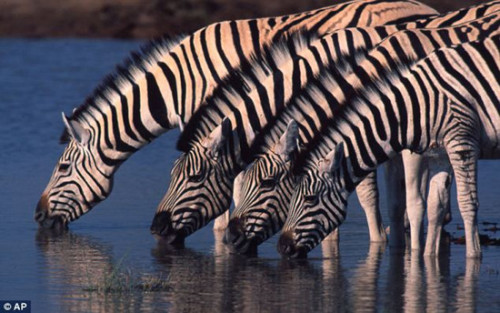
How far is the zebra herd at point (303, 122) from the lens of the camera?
504 inches

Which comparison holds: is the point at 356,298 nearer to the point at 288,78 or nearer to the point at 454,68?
the point at 454,68

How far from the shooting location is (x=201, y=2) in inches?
1506

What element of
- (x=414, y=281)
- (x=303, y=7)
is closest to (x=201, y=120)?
(x=414, y=281)

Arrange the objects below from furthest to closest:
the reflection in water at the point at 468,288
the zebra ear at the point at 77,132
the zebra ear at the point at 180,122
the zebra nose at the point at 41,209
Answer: the zebra nose at the point at 41,209
the zebra ear at the point at 77,132
the zebra ear at the point at 180,122
the reflection in water at the point at 468,288

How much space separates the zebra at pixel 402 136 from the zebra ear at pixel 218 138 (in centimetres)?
107

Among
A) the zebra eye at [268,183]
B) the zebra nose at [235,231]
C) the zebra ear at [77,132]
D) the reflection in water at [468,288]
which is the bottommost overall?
the reflection in water at [468,288]

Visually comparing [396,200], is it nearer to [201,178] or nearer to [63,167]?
[201,178]

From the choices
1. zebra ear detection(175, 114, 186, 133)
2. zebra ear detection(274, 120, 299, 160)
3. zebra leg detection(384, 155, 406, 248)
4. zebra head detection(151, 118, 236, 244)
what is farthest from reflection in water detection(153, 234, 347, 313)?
zebra ear detection(175, 114, 186, 133)

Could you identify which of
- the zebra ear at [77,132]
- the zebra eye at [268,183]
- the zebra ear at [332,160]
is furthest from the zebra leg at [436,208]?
the zebra ear at [77,132]

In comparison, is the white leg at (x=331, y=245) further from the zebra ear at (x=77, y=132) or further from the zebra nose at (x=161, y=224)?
the zebra ear at (x=77, y=132)

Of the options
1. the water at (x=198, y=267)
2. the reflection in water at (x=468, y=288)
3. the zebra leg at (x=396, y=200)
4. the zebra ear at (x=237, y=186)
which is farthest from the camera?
the zebra ear at (x=237, y=186)

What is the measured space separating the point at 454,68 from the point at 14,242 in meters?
4.07

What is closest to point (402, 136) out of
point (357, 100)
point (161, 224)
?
point (357, 100)

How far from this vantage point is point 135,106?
15094 millimetres
